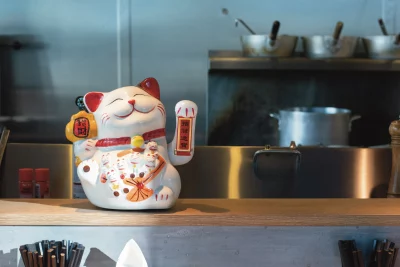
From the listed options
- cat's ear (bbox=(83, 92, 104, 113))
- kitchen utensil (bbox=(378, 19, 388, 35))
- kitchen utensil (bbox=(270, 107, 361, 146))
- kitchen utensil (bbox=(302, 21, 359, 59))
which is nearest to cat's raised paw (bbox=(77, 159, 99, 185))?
cat's ear (bbox=(83, 92, 104, 113))

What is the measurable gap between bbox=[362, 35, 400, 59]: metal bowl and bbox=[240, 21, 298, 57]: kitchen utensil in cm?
36

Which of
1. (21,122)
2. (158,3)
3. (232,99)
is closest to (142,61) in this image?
(158,3)

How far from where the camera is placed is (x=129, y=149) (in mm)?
1223

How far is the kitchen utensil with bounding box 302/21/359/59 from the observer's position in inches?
112

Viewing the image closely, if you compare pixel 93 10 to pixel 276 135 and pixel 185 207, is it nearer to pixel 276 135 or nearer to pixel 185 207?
pixel 276 135

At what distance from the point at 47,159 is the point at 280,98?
165 cm

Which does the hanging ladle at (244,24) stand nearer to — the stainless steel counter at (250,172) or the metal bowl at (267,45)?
the metal bowl at (267,45)

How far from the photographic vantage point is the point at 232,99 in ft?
10.3

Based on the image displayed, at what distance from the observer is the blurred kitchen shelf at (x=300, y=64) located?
287 centimetres

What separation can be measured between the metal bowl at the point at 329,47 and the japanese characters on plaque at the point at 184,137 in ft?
5.77

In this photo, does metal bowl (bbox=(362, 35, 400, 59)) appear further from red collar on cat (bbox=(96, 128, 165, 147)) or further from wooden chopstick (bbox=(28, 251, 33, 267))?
wooden chopstick (bbox=(28, 251, 33, 267))

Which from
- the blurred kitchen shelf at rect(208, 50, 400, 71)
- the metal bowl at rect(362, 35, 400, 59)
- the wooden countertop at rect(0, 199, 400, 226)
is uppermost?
the metal bowl at rect(362, 35, 400, 59)

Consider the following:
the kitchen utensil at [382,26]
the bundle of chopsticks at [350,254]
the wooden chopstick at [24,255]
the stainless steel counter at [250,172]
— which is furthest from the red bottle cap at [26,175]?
the kitchen utensil at [382,26]

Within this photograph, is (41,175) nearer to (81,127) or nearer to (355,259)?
(81,127)
